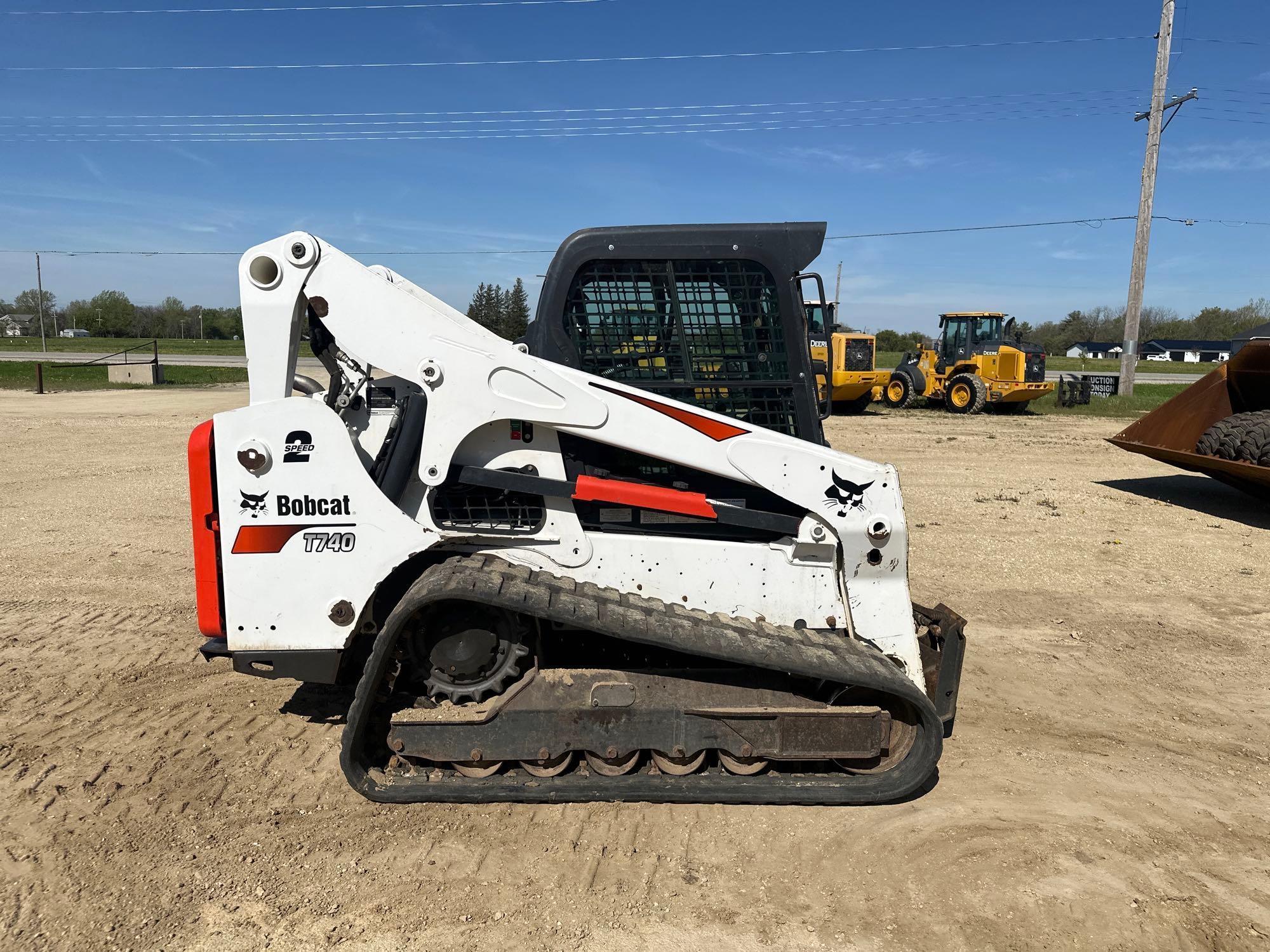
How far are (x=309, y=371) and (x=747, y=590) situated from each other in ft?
82.0

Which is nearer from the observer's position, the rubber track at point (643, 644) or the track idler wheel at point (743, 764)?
the rubber track at point (643, 644)

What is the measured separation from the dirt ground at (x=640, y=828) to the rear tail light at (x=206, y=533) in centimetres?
76

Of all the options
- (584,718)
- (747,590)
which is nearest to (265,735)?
(584,718)

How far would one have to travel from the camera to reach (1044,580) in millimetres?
6859

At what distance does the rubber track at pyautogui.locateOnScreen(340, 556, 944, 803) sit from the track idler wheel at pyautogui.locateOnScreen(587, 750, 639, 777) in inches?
1.5

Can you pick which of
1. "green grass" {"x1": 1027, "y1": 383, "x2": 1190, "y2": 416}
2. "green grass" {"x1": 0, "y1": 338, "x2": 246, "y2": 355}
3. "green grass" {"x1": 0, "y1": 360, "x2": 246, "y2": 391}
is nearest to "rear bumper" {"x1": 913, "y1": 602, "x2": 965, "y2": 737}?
"green grass" {"x1": 1027, "y1": 383, "x2": 1190, "y2": 416}

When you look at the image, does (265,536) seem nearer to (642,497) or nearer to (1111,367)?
(642,497)

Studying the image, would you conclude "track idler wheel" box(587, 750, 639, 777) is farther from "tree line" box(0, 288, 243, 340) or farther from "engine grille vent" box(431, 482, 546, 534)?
"tree line" box(0, 288, 243, 340)

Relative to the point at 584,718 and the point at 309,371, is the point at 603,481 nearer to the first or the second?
the point at 584,718

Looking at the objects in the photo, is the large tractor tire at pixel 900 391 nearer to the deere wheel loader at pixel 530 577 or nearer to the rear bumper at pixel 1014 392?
the rear bumper at pixel 1014 392

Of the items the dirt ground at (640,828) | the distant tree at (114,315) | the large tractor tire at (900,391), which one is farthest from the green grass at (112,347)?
the dirt ground at (640,828)

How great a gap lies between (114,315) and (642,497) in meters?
95.3

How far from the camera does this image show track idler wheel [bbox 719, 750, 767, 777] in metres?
3.48

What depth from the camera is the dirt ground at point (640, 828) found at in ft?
9.18
